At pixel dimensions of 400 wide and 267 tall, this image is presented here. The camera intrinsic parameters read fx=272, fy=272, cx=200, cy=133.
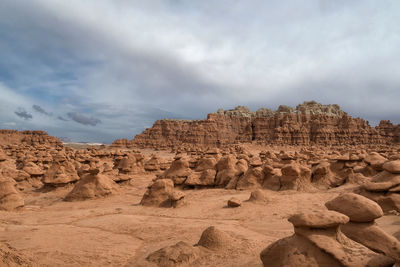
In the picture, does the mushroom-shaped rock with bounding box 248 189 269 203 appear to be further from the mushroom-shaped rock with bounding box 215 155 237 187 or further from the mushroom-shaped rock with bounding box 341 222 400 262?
the mushroom-shaped rock with bounding box 341 222 400 262

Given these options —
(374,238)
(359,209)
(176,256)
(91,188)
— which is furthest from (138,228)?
(91,188)

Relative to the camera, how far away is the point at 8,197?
9.12m

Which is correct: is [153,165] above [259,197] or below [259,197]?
above

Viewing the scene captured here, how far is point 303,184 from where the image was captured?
11.6 m

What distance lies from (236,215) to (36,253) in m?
5.16

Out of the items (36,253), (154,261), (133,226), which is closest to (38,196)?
(133,226)

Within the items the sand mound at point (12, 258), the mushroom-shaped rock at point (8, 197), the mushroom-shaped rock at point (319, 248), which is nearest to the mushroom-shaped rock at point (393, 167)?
the mushroom-shaped rock at point (319, 248)

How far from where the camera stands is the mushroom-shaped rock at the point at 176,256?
182 inches

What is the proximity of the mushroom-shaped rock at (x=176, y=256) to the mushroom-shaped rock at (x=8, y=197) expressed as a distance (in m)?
6.62

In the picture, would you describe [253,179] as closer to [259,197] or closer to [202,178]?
[202,178]

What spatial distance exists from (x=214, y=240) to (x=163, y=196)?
4841mm

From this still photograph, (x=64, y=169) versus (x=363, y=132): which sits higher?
(x=363, y=132)

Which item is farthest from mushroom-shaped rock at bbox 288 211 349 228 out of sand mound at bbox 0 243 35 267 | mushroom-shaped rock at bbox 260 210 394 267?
sand mound at bbox 0 243 35 267

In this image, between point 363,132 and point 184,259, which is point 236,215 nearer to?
point 184,259
